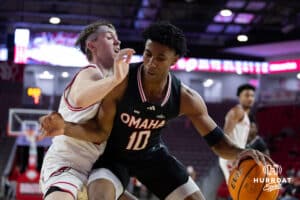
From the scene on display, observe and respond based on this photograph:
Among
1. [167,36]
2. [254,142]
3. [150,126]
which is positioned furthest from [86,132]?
[254,142]

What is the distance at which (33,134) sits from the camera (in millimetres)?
13383

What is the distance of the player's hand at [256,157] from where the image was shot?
3.12 meters

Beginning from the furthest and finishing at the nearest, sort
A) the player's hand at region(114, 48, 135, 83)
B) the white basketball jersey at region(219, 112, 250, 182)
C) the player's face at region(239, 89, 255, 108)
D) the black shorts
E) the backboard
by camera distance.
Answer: the backboard → the player's face at region(239, 89, 255, 108) → the white basketball jersey at region(219, 112, 250, 182) → the black shorts → the player's hand at region(114, 48, 135, 83)

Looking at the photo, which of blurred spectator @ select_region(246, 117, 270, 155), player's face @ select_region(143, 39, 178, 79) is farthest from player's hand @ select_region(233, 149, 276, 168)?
blurred spectator @ select_region(246, 117, 270, 155)

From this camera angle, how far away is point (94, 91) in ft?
9.03

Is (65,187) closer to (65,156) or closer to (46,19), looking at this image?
(65,156)

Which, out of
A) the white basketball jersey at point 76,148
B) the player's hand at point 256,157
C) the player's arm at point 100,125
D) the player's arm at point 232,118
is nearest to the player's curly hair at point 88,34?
the white basketball jersey at point 76,148

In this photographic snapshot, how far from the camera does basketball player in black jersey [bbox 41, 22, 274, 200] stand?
3037 millimetres

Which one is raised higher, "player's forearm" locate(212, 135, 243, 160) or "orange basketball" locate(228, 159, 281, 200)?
"player's forearm" locate(212, 135, 243, 160)

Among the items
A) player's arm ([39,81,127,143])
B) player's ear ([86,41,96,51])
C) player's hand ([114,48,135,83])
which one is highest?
player's ear ([86,41,96,51])

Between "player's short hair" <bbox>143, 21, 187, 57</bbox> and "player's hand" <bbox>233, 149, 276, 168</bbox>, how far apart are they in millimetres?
733

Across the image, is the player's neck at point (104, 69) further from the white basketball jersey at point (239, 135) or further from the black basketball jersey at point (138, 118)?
the white basketball jersey at point (239, 135)

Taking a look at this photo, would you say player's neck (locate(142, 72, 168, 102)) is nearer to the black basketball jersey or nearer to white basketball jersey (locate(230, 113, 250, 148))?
the black basketball jersey

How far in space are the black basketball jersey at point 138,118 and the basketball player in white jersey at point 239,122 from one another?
2.88 metres
